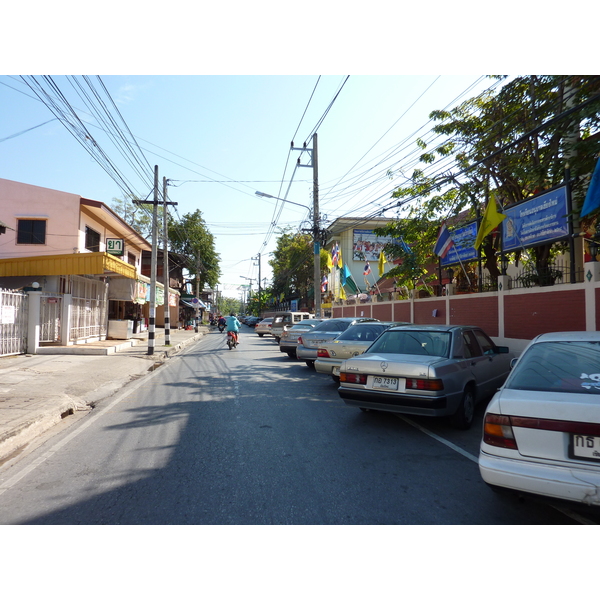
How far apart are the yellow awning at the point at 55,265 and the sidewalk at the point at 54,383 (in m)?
2.81

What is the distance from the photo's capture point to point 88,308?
19.7m

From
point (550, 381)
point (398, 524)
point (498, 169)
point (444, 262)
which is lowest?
point (398, 524)

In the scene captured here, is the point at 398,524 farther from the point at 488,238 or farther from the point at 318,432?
the point at 488,238

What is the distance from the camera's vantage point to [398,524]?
337cm

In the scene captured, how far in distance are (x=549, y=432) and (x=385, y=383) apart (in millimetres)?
2901

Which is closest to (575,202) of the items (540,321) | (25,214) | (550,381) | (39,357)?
(540,321)

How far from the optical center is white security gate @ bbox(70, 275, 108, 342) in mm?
18219

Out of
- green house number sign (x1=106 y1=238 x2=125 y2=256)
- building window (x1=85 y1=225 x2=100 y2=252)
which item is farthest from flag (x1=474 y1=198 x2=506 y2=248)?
building window (x1=85 y1=225 x2=100 y2=252)

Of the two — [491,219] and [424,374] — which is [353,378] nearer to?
[424,374]

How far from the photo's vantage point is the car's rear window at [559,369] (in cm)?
348

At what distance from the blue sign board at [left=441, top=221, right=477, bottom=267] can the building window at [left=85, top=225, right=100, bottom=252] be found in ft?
53.6

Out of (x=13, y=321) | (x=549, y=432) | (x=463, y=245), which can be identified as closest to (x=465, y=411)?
(x=549, y=432)

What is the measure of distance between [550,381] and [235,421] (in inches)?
173

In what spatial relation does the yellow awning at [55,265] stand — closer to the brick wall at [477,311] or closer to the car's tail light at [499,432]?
the brick wall at [477,311]
